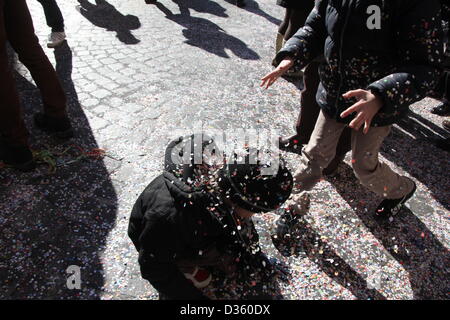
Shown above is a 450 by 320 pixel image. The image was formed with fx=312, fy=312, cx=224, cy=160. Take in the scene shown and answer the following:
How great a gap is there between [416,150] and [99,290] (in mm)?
3870

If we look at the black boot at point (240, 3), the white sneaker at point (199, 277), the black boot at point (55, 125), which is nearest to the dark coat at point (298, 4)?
the black boot at point (55, 125)

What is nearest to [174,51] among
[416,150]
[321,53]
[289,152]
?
[289,152]

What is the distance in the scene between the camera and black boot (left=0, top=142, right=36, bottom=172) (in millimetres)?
2883

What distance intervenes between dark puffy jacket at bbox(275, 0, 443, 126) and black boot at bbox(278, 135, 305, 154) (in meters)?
1.25

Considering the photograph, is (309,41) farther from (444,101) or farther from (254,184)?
(444,101)

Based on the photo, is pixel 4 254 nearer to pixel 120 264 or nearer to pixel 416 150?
pixel 120 264

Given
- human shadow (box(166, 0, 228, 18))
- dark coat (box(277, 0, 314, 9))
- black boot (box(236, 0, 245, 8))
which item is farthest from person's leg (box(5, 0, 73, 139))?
black boot (box(236, 0, 245, 8))

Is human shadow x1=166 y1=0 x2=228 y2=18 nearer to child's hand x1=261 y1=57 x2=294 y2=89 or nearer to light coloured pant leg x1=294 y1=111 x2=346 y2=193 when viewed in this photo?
child's hand x1=261 y1=57 x2=294 y2=89

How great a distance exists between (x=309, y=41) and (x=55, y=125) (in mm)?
2703

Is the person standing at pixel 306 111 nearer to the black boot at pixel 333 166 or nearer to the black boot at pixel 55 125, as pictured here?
the black boot at pixel 333 166

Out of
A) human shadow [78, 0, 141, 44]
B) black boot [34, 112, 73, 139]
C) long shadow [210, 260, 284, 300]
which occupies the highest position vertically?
human shadow [78, 0, 141, 44]

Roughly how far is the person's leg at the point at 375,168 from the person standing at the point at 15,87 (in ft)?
9.46

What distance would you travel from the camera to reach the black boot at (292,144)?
12.0 ft

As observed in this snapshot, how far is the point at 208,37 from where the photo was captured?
20.1 ft
